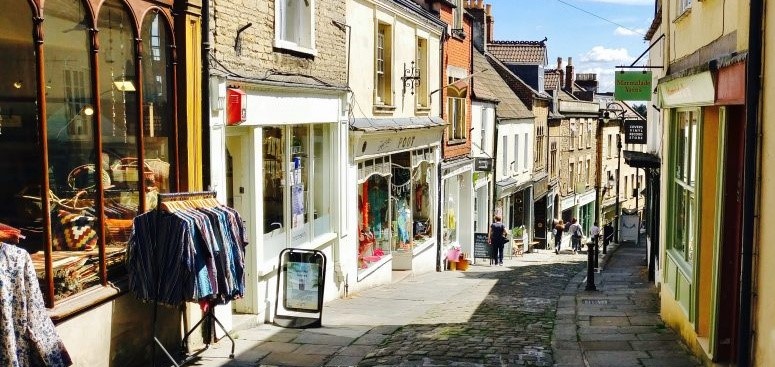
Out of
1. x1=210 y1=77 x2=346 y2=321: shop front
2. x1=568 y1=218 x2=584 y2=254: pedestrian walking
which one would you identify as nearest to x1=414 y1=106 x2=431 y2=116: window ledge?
x1=210 y1=77 x2=346 y2=321: shop front

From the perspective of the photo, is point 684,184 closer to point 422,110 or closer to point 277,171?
point 277,171

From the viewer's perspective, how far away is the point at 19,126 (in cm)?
601

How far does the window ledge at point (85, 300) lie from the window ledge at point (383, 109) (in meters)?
9.00

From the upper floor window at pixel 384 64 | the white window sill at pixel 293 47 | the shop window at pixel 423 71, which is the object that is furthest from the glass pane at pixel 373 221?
the white window sill at pixel 293 47

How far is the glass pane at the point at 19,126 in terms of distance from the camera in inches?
232

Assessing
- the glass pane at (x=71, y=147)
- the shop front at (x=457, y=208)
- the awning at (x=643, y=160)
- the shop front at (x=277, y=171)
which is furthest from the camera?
the shop front at (x=457, y=208)

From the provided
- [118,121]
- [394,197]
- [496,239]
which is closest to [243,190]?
[118,121]

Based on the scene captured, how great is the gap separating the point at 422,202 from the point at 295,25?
341 inches

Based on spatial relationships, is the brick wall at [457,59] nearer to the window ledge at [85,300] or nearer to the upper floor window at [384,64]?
the upper floor window at [384,64]

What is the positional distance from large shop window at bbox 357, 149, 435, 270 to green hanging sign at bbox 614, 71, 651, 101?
474cm

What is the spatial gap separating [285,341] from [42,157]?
399 cm

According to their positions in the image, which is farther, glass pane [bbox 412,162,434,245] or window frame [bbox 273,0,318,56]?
glass pane [bbox 412,162,434,245]

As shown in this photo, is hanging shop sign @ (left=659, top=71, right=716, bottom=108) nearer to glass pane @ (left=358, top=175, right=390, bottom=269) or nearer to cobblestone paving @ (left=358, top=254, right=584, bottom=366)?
cobblestone paving @ (left=358, top=254, right=584, bottom=366)

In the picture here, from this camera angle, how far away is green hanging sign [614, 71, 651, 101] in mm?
14148
